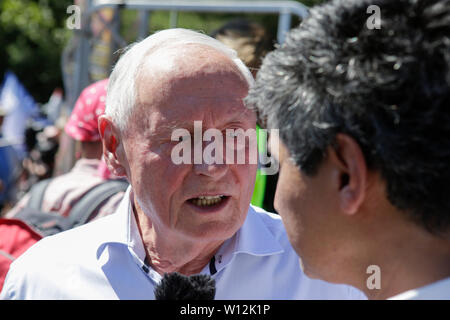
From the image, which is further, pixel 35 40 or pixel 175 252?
pixel 35 40

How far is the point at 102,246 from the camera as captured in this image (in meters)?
2.02

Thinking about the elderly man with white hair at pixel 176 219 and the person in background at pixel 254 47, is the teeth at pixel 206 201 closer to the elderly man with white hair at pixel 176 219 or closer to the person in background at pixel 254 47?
the elderly man with white hair at pixel 176 219

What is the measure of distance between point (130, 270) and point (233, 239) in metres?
0.37

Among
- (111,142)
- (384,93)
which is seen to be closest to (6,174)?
(111,142)

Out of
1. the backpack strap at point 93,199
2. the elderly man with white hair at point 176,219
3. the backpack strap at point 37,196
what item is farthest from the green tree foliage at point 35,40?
the elderly man with white hair at point 176,219

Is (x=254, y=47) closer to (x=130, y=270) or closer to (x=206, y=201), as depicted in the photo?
(x=206, y=201)

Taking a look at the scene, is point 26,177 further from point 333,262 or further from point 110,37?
point 333,262

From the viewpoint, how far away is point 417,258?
124 cm

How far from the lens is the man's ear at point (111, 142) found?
2.12 meters

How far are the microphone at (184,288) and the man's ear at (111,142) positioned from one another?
0.90 metres

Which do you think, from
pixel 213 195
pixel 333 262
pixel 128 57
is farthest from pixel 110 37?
pixel 333 262

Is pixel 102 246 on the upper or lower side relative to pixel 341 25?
lower

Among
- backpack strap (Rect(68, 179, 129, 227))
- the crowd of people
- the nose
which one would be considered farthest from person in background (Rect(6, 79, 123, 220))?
the nose
